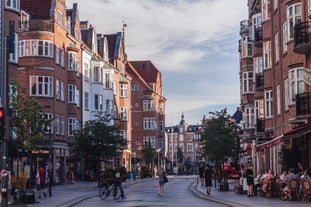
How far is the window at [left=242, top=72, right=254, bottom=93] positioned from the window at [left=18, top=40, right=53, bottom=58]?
18.8 meters

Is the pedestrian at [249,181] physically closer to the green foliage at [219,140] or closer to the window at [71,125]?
the green foliage at [219,140]

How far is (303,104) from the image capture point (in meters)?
32.4

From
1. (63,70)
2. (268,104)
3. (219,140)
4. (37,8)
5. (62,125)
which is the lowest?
(219,140)

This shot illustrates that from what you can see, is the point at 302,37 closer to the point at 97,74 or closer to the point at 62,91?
the point at 62,91

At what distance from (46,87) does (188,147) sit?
14445 centimetres

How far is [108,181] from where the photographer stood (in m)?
34.2

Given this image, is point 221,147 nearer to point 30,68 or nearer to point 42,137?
point 42,137

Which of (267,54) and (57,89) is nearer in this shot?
(267,54)

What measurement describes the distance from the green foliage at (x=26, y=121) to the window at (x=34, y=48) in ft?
72.4

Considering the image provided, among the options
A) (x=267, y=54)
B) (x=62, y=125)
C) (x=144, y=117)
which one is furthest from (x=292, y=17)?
(x=144, y=117)

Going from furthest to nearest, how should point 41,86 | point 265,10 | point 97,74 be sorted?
point 97,74 → point 41,86 → point 265,10

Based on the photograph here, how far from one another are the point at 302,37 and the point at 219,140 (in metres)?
13.5

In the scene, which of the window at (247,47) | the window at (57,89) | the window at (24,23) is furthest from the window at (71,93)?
the window at (247,47)

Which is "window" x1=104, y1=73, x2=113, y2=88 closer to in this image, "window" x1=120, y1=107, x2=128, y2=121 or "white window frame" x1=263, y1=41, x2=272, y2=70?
"window" x1=120, y1=107, x2=128, y2=121
